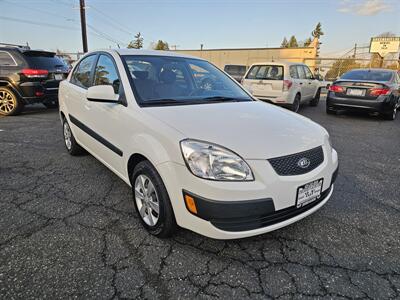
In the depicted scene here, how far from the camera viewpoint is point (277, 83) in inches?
299

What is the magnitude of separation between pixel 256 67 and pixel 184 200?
722 cm

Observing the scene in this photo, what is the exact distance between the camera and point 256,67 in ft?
27.2

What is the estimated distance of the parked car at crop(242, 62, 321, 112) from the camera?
7.60m

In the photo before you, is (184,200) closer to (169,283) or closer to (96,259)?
(169,283)

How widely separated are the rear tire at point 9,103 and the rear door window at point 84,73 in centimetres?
402

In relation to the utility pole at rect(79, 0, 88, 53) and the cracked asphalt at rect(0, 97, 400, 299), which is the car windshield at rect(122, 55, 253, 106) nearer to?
the cracked asphalt at rect(0, 97, 400, 299)

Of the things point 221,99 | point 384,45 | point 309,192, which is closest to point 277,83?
point 221,99

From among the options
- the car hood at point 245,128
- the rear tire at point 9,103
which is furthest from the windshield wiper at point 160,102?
the rear tire at point 9,103

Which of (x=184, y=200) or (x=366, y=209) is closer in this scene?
(x=184, y=200)

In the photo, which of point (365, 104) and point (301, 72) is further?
point (301, 72)

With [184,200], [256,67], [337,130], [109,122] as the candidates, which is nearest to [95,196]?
[109,122]

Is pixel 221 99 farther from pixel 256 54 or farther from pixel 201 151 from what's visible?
pixel 256 54

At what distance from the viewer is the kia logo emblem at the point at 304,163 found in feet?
6.61

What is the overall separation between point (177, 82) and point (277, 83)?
17.6ft
